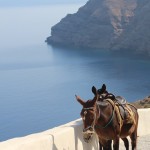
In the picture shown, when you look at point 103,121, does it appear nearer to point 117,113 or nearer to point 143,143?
point 117,113

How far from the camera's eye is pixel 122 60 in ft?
534

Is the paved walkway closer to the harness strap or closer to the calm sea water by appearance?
the harness strap

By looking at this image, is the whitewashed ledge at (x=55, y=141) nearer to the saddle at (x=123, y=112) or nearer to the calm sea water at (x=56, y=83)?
the saddle at (x=123, y=112)

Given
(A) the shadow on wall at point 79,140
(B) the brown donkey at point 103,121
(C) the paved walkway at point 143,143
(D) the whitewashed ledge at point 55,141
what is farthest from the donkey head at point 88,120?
(C) the paved walkway at point 143,143

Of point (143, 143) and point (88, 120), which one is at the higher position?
point (88, 120)

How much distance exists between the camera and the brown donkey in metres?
5.62

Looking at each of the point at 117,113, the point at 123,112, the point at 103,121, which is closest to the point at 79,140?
the point at 123,112

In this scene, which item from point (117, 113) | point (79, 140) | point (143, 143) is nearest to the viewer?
point (117, 113)

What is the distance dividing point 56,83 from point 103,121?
116 metres

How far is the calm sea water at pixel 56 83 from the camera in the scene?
84.9 m

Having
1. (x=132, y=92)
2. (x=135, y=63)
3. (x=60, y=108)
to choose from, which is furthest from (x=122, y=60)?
(x=60, y=108)

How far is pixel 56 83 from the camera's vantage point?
12206 cm

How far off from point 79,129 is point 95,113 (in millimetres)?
2194

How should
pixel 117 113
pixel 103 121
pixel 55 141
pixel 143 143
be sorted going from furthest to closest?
pixel 143 143
pixel 55 141
pixel 117 113
pixel 103 121
